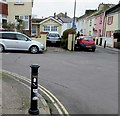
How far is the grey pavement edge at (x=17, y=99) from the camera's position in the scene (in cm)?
557

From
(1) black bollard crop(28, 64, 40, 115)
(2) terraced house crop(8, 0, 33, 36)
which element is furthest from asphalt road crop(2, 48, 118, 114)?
(2) terraced house crop(8, 0, 33, 36)

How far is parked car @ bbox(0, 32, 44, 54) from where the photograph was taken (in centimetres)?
1875

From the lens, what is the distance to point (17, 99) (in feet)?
20.9

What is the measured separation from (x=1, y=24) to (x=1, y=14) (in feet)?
3.57

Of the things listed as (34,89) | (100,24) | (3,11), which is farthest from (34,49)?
(100,24)

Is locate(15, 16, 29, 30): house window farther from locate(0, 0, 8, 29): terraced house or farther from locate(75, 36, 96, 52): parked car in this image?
locate(75, 36, 96, 52): parked car

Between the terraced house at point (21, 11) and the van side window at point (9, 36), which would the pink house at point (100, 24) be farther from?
the van side window at point (9, 36)

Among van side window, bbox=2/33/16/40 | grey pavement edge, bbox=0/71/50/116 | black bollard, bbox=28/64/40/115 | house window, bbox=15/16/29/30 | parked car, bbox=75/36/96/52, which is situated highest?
house window, bbox=15/16/29/30

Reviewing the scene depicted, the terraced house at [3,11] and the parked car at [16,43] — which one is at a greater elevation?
the terraced house at [3,11]

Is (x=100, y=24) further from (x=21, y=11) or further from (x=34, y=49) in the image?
(x=34, y=49)

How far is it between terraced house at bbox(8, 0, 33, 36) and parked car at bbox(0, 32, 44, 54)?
359 inches

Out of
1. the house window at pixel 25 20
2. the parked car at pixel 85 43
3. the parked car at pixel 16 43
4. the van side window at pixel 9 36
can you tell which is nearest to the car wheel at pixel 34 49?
the parked car at pixel 16 43

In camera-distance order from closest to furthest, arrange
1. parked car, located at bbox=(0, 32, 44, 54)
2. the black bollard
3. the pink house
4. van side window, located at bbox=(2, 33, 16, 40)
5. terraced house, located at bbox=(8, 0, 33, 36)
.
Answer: the black bollard → parked car, located at bbox=(0, 32, 44, 54) → van side window, located at bbox=(2, 33, 16, 40) → terraced house, located at bbox=(8, 0, 33, 36) → the pink house

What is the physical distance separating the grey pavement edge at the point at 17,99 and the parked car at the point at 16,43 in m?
10.4
